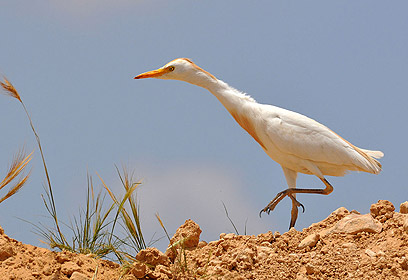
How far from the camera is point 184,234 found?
6992mm

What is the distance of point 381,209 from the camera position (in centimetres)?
740

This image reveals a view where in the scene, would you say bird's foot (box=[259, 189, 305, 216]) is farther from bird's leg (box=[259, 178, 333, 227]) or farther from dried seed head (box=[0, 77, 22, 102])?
dried seed head (box=[0, 77, 22, 102])

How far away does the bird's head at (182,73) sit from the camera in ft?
31.3

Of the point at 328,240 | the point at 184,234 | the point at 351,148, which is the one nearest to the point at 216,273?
the point at 184,234

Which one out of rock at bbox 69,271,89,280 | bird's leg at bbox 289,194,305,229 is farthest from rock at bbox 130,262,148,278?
bird's leg at bbox 289,194,305,229

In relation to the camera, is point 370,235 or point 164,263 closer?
point 164,263

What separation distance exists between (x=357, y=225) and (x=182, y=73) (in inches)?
156

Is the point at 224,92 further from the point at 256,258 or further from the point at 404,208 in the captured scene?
the point at 256,258

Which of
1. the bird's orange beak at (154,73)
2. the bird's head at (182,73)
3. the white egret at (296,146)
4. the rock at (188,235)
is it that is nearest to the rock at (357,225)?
the rock at (188,235)

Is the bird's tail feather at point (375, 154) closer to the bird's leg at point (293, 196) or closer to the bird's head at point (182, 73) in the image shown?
the bird's leg at point (293, 196)

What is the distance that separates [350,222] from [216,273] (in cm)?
194

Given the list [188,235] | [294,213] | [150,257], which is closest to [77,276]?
[150,257]

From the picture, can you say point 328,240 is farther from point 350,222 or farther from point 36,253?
point 36,253

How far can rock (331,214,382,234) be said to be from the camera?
22.7 feet
